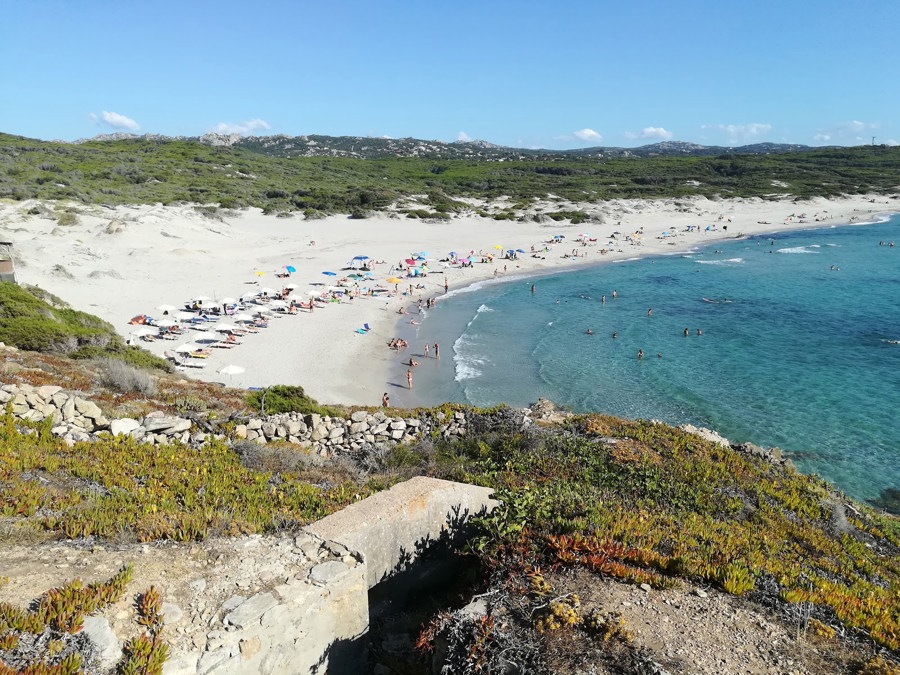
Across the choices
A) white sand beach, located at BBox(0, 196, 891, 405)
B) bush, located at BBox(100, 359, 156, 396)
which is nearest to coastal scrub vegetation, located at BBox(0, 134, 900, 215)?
white sand beach, located at BBox(0, 196, 891, 405)

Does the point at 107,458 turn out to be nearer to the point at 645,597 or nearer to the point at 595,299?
the point at 645,597

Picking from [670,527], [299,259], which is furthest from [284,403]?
[299,259]

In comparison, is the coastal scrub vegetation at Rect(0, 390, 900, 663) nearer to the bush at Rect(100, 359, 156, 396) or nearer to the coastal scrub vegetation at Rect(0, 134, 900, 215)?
the bush at Rect(100, 359, 156, 396)

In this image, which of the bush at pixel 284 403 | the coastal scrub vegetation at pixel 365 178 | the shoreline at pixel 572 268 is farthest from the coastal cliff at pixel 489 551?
the coastal scrub vegetation at pixel 365 178

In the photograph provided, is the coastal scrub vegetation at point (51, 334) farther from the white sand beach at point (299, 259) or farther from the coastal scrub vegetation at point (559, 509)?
the coastal scrub vegetation at point (559, 509)

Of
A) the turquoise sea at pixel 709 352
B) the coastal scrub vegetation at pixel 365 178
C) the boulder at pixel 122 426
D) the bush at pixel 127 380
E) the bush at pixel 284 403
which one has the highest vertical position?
the coastal scrub vegetation at pixel 365 178
